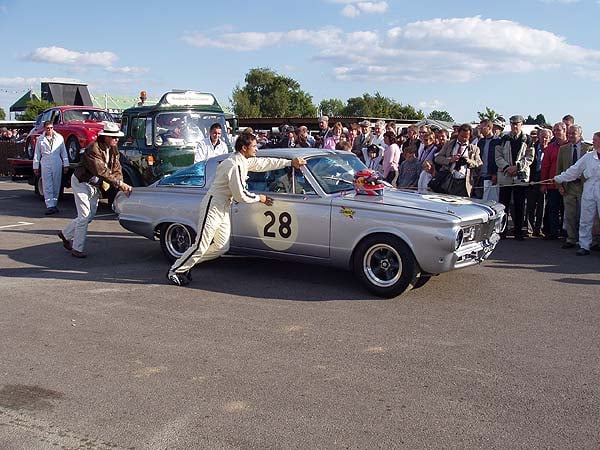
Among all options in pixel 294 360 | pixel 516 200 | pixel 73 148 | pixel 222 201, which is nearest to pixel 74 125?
pixel 73 148

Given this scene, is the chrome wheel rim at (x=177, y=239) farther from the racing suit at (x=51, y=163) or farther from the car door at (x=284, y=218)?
the racing suit at (x=51, y=163)

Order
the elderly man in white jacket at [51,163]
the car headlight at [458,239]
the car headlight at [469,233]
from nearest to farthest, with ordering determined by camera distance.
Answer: the car headlight at [458,239] < the car headlight at [469,233] < the elderly man in white jacket at [51,163]

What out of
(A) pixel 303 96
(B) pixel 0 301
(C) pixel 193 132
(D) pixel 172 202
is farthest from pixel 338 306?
(A) pixel 303 96

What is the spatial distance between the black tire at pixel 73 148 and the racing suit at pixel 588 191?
37.6ft

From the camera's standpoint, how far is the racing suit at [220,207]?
22.5ft

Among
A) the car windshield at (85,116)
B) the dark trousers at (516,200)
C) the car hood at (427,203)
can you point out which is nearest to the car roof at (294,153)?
the car hood at (427,203)

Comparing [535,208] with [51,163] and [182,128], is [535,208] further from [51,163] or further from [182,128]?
[51,163]

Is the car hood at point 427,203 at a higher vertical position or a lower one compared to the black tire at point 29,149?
lower

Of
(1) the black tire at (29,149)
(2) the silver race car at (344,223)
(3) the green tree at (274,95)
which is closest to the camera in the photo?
(2) the silver race car at (344,223)

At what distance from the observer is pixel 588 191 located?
30.3 ft

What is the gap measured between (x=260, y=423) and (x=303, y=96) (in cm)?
8650

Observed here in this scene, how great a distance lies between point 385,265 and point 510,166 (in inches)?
175

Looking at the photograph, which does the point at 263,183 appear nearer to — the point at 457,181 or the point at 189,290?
the point at 189,290

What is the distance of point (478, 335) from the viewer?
551cm
